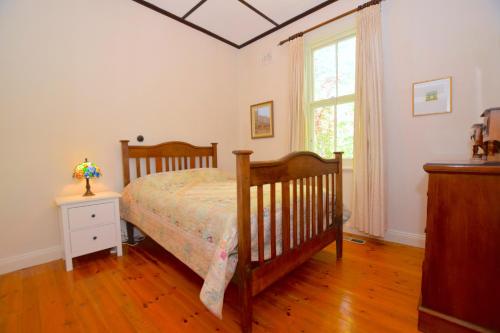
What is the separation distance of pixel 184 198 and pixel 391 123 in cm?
229

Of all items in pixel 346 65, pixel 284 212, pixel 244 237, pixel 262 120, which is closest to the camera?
pixel 244 237

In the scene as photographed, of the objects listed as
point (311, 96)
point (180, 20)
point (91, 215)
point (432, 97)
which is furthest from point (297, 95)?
point (91, 215)

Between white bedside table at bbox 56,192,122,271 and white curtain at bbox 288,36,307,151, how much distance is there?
89.9 inches

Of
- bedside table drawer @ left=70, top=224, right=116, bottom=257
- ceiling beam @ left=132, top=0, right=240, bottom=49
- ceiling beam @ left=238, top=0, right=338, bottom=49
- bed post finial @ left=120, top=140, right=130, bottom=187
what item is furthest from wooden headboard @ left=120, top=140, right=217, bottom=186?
ceiling beam @ left=238, top=0, right=338, bottom=49

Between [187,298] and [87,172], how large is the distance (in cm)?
159

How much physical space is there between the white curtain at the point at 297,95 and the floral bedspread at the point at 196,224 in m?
1.26

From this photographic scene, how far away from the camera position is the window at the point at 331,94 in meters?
2.78

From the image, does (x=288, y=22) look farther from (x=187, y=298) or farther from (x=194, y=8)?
(x=187, y=298)

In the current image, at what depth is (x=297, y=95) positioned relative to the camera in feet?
10.1

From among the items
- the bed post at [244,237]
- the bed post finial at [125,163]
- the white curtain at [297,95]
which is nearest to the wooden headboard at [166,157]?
the bed post finial at [125,163]

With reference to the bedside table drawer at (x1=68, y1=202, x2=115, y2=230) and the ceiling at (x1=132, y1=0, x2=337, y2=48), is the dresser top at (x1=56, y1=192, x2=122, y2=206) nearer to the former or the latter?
the bedside table drawer at (x1=68, y1=202, x2=115, y2=230)

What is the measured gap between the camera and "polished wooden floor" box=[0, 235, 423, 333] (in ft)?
4.50

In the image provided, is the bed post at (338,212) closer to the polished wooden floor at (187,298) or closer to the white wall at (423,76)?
the polished wooden floor at (187,298)

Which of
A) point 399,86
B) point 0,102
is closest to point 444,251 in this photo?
point 399,86
